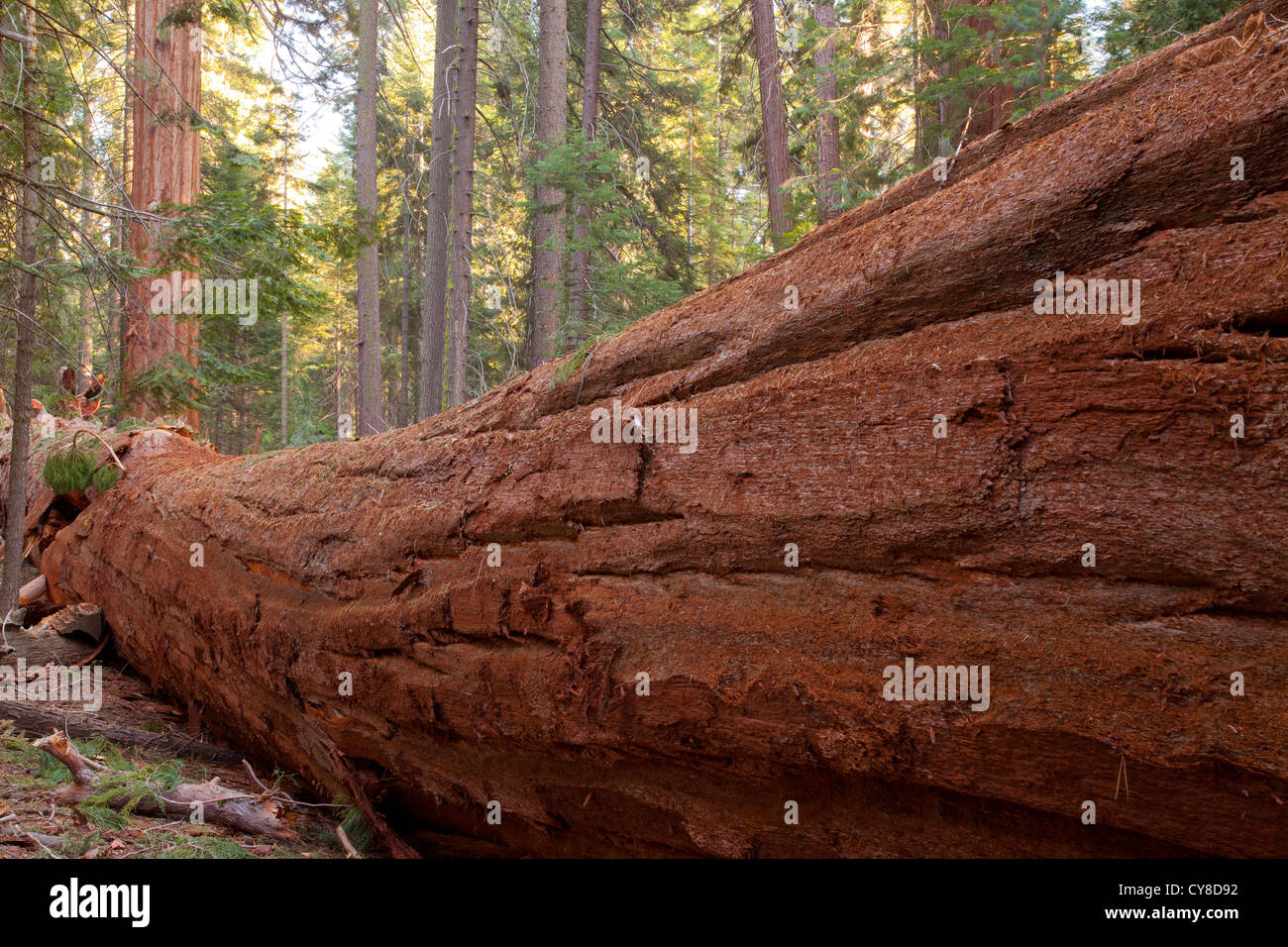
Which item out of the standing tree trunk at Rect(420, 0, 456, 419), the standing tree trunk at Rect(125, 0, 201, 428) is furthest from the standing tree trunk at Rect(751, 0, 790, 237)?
the standing tree trunk at Rect(125, 0, 201, 428)

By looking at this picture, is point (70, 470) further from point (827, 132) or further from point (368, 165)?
point (368, 165)

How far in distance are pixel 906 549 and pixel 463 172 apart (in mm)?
11961

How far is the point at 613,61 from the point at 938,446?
64.8 ft

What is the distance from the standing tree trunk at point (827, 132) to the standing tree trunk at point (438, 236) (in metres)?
6.61

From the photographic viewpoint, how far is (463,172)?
42.1 ft

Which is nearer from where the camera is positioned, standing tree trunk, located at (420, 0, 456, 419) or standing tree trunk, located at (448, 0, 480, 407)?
standing tree trunk, located at (448, 0, 480, 407)

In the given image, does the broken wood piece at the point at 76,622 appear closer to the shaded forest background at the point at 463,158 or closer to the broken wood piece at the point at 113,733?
the broken wood piece at the point at 113,733

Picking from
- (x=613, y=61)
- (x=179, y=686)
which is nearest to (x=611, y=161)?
(x=613, y=61)

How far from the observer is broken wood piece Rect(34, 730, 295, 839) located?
4023mm

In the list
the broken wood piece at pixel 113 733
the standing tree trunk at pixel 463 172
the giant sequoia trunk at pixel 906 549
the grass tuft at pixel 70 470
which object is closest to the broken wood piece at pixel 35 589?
the grass tuft at pixel 70 470

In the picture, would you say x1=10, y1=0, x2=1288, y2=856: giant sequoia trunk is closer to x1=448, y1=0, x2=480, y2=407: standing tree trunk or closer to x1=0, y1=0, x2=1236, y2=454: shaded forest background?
x1=0, y1=0, x2=1236, y2=454: shaded forest background

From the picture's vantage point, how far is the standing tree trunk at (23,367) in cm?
685

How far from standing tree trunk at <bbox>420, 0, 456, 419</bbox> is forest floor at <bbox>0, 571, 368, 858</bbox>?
26.5 ft
